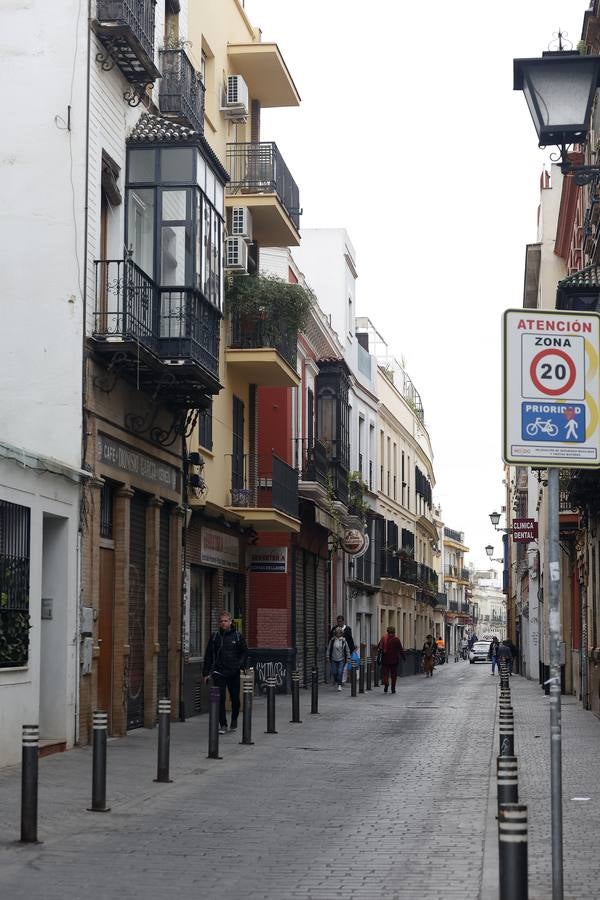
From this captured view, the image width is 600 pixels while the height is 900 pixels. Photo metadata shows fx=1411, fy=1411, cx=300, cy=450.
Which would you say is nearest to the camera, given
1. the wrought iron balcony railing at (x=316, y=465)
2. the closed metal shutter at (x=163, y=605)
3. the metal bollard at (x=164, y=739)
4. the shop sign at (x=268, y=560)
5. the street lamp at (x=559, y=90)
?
the street lamp at (x=559, y=90)

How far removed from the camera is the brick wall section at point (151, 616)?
21.3 metres

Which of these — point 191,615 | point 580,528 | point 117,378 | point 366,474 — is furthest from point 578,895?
point 366,474

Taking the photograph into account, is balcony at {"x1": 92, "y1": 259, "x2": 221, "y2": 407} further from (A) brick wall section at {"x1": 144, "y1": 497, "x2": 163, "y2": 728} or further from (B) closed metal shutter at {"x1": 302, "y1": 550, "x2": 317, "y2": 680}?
(B) closed metal shutter at {"x1": 302, "y1": 550, "x2": 317, "y2": 680}

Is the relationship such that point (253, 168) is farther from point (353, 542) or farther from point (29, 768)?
point (29, 768)

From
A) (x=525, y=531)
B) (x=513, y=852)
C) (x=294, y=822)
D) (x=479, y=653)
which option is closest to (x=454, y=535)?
(x=479, y=653)

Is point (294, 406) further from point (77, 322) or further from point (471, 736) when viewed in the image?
point (77, 322)

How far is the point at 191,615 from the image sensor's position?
25250mm

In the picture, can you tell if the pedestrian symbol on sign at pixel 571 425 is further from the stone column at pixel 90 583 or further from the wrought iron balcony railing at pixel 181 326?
the wrought iron balcony railing at pixel 181 326

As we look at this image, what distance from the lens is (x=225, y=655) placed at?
20062mm

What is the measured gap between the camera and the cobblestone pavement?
29.2 ft

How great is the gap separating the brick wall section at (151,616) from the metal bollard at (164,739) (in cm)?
707

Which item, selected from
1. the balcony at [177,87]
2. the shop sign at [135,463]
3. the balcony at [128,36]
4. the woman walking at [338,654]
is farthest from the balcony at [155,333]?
the woman walking at [338,654]

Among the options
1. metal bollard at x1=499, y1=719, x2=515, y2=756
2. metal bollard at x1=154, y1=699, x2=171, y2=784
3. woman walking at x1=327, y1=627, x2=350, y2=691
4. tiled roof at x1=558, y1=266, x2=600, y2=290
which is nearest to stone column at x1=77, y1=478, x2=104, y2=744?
metal bollard at x1=154, y1=699, x2=171, y2=784

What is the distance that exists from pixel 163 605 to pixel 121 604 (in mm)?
2941
